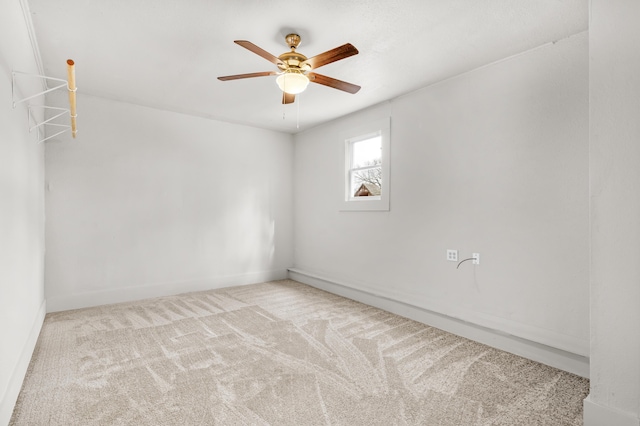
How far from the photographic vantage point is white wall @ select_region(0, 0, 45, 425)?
1.75m

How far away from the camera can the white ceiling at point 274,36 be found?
6.98 feet

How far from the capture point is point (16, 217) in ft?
6.89

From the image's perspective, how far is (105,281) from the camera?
12.8ft

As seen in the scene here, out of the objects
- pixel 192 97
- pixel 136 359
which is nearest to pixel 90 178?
pixel 192 97

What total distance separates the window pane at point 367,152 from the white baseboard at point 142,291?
2.35 metres

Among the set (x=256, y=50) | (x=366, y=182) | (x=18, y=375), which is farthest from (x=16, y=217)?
(x=366, y=182)

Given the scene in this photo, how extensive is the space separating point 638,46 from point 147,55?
3359 millimetres

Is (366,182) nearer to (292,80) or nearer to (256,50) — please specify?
(292,80)

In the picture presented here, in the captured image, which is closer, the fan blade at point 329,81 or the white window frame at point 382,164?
the fan blade at point 329,81

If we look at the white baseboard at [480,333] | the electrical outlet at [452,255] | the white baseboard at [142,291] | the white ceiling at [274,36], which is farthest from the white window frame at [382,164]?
the white baseboard at [142,291]

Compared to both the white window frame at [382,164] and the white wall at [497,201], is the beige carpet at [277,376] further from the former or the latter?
the white window frame at [382,164]

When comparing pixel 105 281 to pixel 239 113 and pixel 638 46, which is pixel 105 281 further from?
pixel 638 46

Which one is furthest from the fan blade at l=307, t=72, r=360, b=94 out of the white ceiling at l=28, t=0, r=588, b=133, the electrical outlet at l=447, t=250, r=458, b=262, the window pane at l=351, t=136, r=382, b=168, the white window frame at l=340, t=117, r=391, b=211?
the electrical outlet at l=447, t=250, r=458, b=262

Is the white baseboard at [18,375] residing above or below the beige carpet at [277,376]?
above
